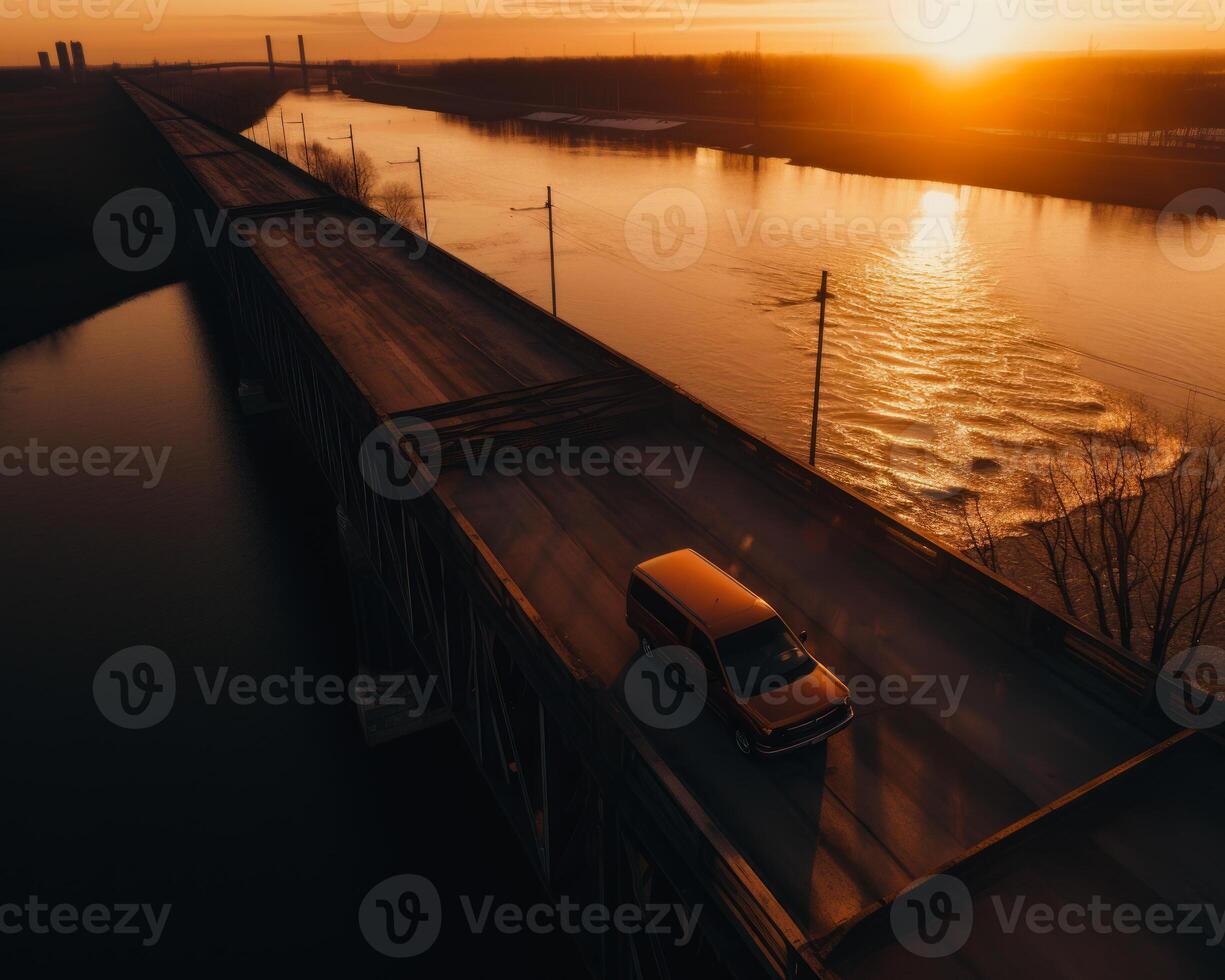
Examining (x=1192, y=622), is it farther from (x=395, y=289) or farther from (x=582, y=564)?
(x=395, y=289)

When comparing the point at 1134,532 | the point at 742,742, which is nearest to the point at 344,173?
the point at 1134,532

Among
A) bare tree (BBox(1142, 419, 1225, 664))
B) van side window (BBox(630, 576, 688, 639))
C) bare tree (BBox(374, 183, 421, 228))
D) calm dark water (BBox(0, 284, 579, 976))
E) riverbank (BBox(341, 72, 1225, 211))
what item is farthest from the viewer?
riverbank (BBox(341, 72, 1225, 211))

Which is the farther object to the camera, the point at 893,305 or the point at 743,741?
the point at 893,305

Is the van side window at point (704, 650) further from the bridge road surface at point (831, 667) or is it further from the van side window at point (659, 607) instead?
the bridge road surface at point (831, 667)

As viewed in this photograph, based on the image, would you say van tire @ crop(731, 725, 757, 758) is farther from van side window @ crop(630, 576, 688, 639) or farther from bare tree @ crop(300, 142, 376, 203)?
bare tree @ crop(300, 142, 376, 203)

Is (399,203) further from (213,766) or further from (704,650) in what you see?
(704,650)

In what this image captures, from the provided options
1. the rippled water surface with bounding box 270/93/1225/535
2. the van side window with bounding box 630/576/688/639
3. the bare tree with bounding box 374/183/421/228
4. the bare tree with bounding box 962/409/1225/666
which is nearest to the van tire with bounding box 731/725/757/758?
the van side window with bounding box 630/576/688/639
